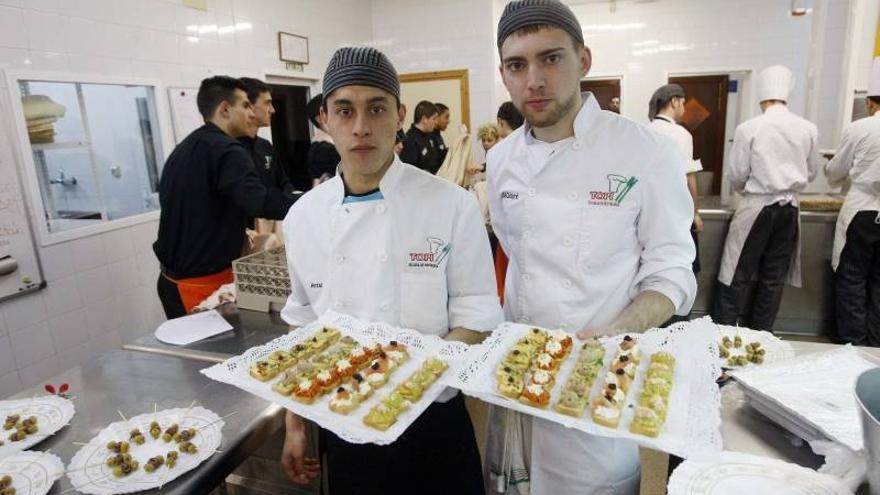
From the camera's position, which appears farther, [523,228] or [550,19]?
[523,228]

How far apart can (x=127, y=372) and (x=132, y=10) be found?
3.24 meters

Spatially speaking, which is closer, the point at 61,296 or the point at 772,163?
the point at 61,296

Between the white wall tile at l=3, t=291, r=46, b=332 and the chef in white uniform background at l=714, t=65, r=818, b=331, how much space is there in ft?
16.7

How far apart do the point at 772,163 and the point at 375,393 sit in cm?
398

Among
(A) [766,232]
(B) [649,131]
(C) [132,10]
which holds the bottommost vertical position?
(A) [766,232]

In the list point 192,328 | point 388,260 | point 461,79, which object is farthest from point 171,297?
point 461,79

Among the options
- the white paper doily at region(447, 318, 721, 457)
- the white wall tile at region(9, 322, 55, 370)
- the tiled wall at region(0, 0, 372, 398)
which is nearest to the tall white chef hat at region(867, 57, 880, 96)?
the white paper doily at region(447, 318, 721, 457)

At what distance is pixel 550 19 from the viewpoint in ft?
4.87

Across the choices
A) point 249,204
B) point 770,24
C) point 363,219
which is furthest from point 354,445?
point 770,24

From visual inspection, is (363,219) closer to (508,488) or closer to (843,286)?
(508,488)

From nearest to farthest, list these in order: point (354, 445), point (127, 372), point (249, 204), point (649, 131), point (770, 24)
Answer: point (354, 445), point (649, 131), point (127, 372), point (249, 204), point (770, 24)

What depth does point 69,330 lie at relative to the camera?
356cm

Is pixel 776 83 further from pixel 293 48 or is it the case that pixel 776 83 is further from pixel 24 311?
pixel 24 311

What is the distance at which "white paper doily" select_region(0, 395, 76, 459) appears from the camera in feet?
4.72
